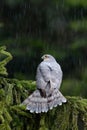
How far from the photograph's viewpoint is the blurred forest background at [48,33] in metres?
8.32

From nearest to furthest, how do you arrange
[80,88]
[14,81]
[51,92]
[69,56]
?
[51,92]
[14,81]
[80,88]
[69,56]

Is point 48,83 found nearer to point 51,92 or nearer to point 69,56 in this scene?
point 51,92

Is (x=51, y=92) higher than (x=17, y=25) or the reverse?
higher

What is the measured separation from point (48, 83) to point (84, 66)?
6.03 meters

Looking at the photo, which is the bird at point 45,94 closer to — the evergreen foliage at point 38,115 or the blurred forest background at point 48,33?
the evergreen foliage at point 38,115

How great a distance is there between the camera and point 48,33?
29.6 ft

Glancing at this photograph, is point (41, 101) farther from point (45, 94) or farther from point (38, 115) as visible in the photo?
point (38, 115)

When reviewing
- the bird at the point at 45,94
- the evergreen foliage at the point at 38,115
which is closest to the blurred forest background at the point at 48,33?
the evergreen foliage at the point at 38,115

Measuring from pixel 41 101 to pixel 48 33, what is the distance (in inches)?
241

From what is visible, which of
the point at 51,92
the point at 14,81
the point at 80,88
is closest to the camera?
the point at 51,92

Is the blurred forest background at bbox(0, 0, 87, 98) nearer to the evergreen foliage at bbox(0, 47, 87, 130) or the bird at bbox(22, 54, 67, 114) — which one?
the evergreen foliage at bbox(0, 47, 87, 130)

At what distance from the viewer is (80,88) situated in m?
8.16

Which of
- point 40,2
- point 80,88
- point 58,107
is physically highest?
point 58,107

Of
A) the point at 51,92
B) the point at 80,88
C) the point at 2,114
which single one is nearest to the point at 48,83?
the point at 51,92
